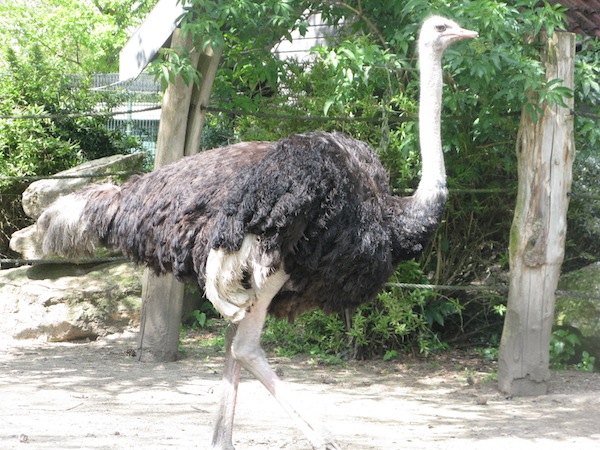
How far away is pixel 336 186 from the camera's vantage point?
382 centimetres

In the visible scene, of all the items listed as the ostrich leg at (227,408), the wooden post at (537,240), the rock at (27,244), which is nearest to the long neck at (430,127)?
the wooden post at (537,240)

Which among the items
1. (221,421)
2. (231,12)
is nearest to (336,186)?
(221,421)

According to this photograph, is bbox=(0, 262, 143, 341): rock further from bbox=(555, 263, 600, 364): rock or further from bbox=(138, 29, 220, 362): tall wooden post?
bbox=(555, 263, 600, 364): rock

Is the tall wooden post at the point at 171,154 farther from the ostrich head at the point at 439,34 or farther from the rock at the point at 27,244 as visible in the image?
the ostrich head at the point at 439,34

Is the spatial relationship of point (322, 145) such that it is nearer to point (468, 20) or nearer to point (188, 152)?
point (468, 20)

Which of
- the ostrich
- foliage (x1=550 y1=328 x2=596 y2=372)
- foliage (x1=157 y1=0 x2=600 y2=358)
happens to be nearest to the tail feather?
the ostrich

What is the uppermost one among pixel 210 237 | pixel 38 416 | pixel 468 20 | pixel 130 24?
pixel 130 24

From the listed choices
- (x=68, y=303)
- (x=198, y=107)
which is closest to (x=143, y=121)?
(x=68, y=303)

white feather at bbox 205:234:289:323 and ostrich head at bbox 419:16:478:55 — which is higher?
ostrich head at bbox 419:16:478:55

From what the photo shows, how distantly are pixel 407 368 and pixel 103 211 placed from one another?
266cm

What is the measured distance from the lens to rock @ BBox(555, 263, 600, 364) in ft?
19.5

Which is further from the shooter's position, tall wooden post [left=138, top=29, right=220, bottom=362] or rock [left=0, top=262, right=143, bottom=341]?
rock [left=0, top=262, right=143, bottom=341]

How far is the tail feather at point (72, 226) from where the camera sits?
14.5 feet

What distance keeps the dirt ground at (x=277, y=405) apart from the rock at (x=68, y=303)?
20 centimetres
